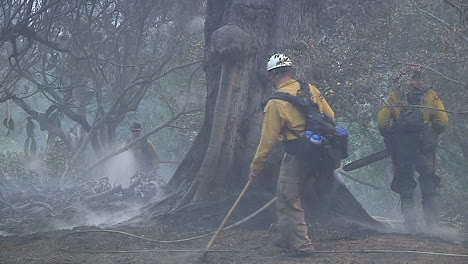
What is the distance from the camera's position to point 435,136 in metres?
8.77

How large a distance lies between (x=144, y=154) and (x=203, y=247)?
9.12 m

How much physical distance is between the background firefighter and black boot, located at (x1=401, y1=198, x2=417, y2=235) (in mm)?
8524

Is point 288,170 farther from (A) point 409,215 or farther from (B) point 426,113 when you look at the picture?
(B) point 426,113

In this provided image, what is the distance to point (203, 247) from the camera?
739 cm

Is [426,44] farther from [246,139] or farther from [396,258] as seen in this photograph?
[396,258]

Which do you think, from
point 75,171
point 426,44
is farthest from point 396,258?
point 75,171

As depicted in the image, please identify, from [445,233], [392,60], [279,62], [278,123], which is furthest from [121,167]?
[278,123]

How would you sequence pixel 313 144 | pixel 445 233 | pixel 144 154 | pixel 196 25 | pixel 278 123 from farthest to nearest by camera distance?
pixel 144 154, pixel 196 25, pixel 445 233, pixel 278 123, pixel 313 144

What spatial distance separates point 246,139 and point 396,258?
3.09 m

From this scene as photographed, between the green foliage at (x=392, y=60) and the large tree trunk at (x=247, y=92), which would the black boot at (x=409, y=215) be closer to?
the large tree trunk at (x=247, y=92)

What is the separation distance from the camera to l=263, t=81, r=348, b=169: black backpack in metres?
6.87

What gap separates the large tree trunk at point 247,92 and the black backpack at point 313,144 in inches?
67.2

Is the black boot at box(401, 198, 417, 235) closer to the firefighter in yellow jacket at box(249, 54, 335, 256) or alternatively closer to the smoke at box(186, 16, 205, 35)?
the firefighter in yellow jacket at box(249, 54, 335, 256)

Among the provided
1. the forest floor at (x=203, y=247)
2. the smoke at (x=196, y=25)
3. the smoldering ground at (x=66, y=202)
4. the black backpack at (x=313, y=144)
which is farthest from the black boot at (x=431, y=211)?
the smoke at (x=196, y=25)
